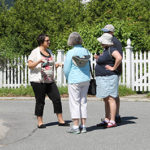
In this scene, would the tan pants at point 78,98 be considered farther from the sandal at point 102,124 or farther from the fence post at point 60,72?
the fence post at point 60,72

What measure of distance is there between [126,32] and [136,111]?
6.18 meters

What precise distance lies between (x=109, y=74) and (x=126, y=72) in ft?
23.2

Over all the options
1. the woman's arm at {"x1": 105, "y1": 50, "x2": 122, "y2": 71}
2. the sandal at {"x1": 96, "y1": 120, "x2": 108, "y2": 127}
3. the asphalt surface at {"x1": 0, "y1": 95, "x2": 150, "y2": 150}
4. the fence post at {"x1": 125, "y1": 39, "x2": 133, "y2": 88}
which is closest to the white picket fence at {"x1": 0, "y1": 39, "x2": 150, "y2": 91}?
the fence post at {"x1": 125, "y1": 39, "x2": 133, "y2": 88}

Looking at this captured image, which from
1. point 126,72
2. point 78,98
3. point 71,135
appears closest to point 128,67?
point 126,72

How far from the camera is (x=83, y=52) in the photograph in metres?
7.32

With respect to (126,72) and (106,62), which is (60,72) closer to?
(126,72)

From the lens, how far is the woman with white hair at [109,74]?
7.70 meters

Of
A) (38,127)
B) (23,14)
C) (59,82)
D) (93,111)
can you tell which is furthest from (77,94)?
(23,14)

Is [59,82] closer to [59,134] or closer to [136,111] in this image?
[136,111]

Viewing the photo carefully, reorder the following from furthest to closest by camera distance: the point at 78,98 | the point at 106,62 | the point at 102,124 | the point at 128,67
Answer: the point at 128,67, the point at 102,124, the point at 106,62, the point at 78,98

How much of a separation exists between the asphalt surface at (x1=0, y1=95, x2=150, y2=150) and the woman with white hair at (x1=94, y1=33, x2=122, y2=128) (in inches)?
18.6

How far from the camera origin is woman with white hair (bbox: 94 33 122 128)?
25.2ft

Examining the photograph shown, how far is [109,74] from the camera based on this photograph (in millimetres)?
7730

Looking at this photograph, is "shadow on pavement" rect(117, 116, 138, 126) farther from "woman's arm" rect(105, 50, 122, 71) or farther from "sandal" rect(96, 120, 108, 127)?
"woman's arm" rect(105, 50, 122, 71)
